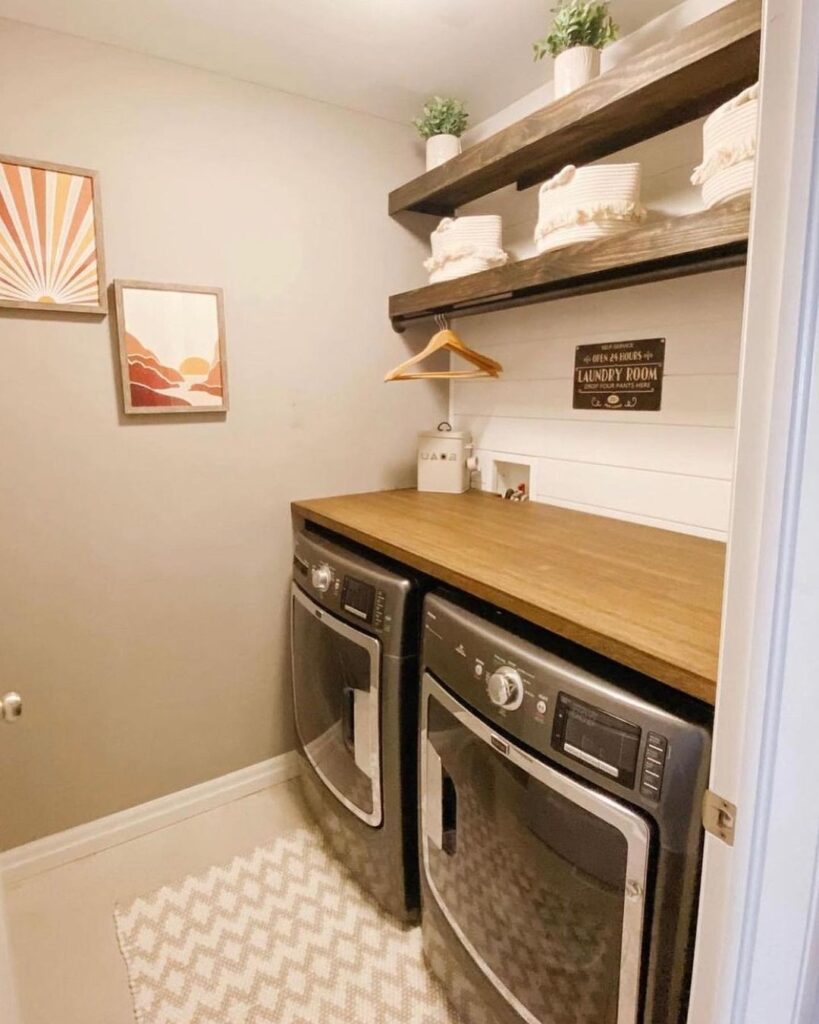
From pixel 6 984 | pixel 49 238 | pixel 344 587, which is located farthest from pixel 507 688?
pixel 49 238

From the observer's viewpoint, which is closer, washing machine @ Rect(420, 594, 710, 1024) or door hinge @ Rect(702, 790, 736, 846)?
door hinge @ Rect(702, 790, 736, 846)

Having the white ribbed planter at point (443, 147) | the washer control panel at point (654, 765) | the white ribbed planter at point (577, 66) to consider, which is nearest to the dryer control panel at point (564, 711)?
the washer control panel at point (654, 765)

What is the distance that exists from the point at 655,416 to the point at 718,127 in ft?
2.16

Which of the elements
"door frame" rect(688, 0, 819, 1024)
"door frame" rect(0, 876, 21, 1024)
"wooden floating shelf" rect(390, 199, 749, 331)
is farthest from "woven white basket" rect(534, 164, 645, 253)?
"door frame" rect(0, 876, 21, 1024)

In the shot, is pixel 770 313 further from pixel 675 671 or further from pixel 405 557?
pixel 405 557

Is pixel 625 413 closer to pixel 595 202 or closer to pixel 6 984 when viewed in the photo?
pixel 595 202

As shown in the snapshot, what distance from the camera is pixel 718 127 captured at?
41.9 inches

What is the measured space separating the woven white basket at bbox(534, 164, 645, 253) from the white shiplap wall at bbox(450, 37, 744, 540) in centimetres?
21

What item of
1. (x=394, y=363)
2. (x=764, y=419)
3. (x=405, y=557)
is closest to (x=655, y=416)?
(x=405, y=557)

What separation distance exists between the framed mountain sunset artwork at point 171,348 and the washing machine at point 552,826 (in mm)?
1014

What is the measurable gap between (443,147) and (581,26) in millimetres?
548

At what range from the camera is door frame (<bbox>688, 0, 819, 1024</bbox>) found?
1.53 feet

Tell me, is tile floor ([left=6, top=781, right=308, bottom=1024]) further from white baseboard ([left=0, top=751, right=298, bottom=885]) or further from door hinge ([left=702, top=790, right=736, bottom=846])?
door hinge ([left=702, top=790, right=736, bottom=846])

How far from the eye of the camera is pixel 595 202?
130cm
